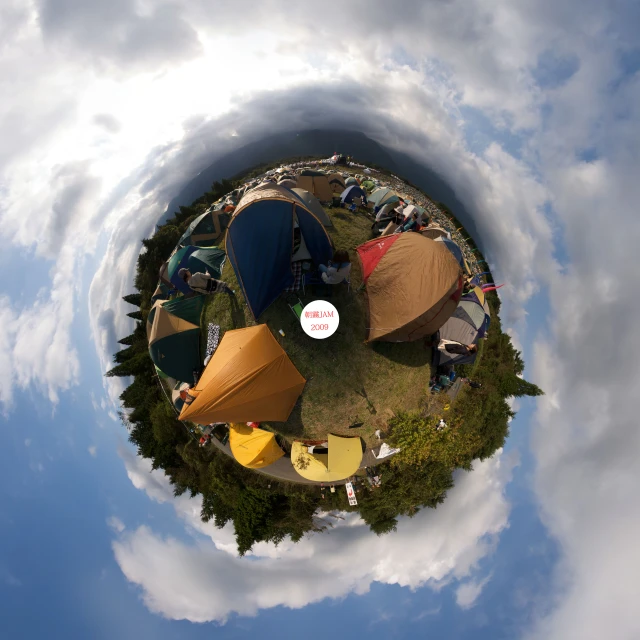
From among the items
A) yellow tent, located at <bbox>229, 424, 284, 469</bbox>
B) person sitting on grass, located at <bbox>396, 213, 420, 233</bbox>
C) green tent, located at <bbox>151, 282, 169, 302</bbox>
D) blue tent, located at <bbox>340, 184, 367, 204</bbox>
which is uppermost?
green tent, located at <bbox>151, 282, 169, 302</bbox>

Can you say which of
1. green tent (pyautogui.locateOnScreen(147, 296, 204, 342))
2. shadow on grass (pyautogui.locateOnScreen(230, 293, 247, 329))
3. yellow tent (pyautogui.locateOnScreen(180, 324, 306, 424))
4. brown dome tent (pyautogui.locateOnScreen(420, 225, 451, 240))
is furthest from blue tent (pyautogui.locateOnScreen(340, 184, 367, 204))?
green tent (pyautogui.locateOnScreen(147, 296, 204, 342))

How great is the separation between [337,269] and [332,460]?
7.99m

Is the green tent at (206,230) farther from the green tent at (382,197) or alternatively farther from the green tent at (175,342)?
the green tent at (382,197)

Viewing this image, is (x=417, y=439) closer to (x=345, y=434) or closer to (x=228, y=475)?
(x=345, y=434)

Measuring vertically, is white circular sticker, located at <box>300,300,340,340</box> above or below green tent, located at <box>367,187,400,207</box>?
below

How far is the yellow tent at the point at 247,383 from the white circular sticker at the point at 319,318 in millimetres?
1489

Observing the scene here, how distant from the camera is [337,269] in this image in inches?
396

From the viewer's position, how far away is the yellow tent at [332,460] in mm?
10312

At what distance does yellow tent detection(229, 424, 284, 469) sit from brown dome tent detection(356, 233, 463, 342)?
20.2 ft

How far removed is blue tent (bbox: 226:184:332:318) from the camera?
354 inches

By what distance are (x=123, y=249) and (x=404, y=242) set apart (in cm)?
1726

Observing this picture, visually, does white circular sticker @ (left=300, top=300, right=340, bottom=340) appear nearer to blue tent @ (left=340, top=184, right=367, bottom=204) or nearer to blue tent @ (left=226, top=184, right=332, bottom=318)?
blue tent @ (left=226, top=184, right=332, bottom=318)

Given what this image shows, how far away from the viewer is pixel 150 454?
13.4 m

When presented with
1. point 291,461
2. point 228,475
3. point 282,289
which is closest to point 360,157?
point 282,289
